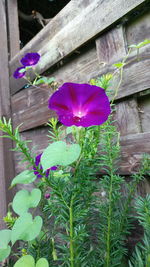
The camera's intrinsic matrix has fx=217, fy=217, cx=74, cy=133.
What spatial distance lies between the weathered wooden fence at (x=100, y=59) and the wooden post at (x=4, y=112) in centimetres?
7

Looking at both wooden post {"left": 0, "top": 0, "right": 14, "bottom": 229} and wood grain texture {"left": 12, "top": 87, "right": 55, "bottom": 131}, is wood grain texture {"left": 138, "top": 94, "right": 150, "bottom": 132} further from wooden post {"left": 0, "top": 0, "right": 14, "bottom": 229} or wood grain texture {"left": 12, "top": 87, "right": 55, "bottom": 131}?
wooden post {"left": 0, "top": 0, "right": 14, "bottom": 229}

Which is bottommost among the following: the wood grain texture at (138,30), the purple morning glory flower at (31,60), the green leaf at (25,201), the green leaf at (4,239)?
the green leaf at (4,239)

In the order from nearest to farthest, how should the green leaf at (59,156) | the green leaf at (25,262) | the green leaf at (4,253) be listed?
1. the green leaf at (59,156)
2. the green leaf at (25,262)
3. the green leaf at (4,253)

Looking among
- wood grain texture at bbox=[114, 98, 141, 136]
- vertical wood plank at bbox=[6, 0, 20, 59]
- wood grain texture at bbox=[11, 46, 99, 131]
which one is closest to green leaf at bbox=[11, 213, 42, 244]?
wood grain texture at bbox=[114, 98, 141, 136]

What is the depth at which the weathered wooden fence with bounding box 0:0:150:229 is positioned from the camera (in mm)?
745

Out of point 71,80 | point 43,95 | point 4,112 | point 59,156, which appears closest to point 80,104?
point 59,156

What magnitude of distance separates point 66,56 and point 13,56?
697 mm

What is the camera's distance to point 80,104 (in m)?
0.50

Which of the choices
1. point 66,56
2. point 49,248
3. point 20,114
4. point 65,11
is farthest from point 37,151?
point 65,11

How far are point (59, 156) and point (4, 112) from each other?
1257mm

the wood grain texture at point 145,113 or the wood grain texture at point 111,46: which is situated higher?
the wood grain texture at point 111,46

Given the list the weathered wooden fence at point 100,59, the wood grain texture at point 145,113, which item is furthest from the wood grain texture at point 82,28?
the wood grain texture at point 145,113

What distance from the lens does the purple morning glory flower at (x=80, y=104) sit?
1.51 ft

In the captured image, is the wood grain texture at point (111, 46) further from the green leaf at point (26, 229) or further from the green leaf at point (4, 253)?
the green leaf at point (4, 253)
